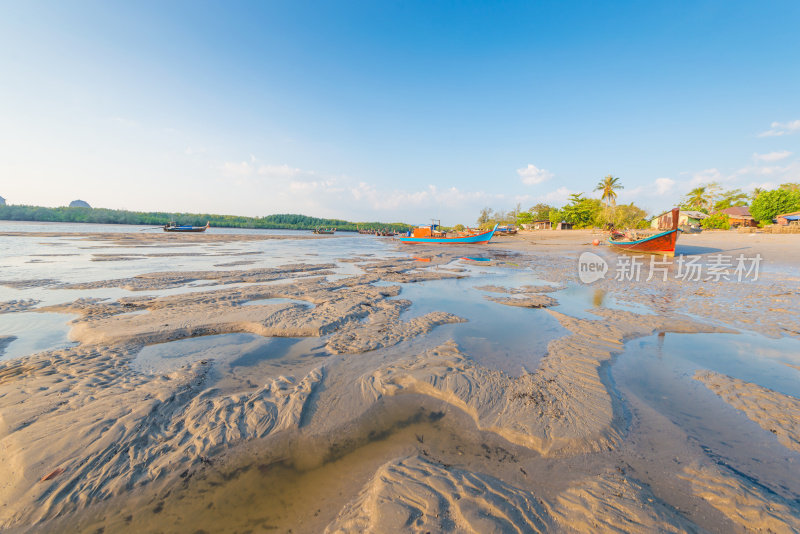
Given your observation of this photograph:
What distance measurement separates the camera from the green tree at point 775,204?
42.2m

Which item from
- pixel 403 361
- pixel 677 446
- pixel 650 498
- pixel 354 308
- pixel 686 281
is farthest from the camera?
pixel 686 281

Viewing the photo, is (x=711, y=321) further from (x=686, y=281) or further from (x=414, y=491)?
(x=414, y=491)

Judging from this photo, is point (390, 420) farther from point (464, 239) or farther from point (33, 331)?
point (464, 239)

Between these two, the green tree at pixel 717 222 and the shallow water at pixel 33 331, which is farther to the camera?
the green tree at pixel 717 222

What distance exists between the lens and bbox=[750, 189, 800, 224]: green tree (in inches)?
1662

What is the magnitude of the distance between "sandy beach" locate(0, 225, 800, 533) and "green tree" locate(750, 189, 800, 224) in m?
61.3

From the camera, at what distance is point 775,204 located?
4303 cm

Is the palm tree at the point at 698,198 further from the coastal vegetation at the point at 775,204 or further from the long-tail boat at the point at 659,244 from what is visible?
the long-tail boat at the point at 659,244

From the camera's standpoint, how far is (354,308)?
24.6ft

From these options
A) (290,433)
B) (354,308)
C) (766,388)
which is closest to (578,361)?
(766,388)

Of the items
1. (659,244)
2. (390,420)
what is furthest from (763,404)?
(659,244)

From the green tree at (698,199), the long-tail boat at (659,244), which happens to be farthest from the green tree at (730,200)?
the long-tail boat at (659,244)

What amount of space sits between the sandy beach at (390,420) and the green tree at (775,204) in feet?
201

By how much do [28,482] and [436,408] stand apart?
384cm
